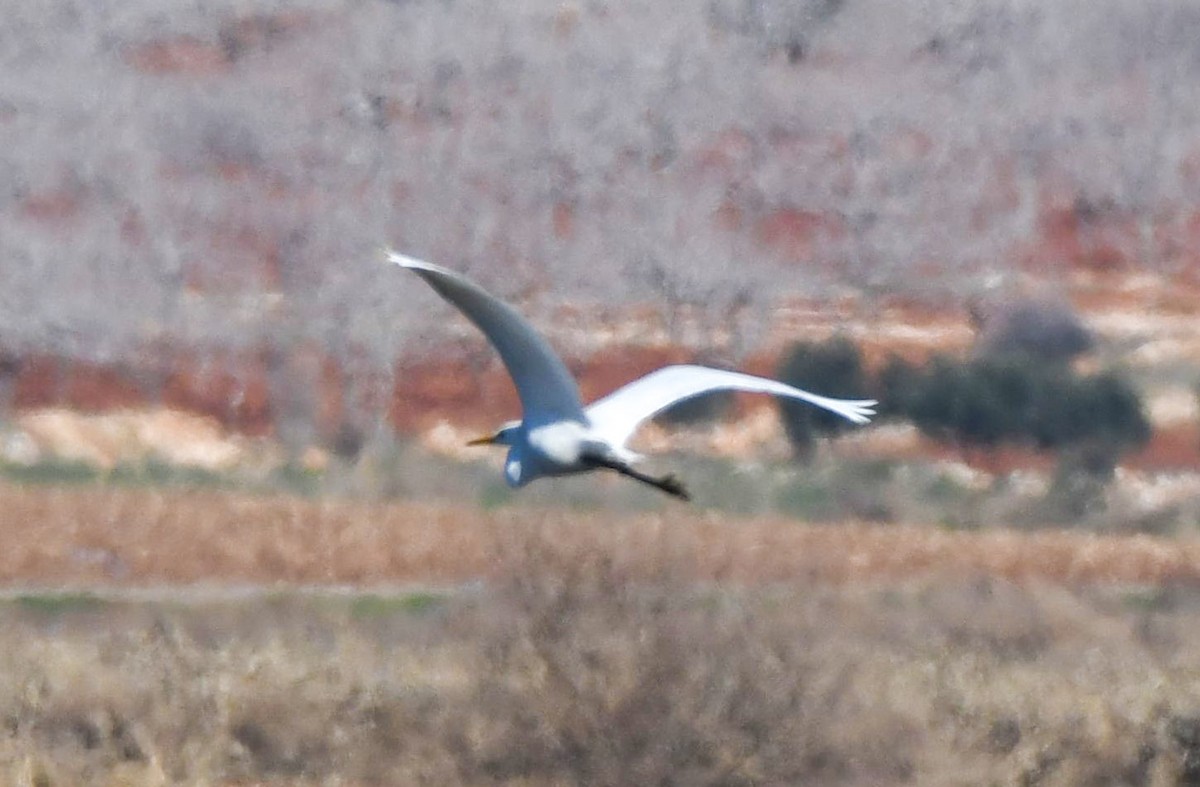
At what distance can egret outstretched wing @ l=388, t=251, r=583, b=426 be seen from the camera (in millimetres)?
9086

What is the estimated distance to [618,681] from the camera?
14234 millimetres

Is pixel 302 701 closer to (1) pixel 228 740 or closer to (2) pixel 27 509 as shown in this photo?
(1) pixel 228 740

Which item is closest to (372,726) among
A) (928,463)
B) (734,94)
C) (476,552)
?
(476,552)

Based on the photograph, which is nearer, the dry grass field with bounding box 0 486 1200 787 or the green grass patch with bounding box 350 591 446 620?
the dry grass field with bounding box 0 486 1200 787

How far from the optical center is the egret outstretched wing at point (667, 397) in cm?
1026

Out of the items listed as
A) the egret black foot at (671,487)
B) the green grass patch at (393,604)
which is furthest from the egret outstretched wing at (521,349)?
the green grass patch at (393,604)

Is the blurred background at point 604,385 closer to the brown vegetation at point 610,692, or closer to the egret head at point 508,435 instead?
the brown vegetation at point 610,692

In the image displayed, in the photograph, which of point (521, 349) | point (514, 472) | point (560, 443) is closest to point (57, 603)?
point (514, 472)

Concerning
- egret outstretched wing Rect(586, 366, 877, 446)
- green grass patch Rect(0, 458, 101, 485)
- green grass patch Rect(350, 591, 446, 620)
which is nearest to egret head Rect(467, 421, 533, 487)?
egret outstretched wing Rect(586, 366, 877, 446)

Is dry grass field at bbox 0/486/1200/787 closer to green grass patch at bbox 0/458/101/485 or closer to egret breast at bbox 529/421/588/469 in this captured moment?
egret breast at bbox 529/421/588/469

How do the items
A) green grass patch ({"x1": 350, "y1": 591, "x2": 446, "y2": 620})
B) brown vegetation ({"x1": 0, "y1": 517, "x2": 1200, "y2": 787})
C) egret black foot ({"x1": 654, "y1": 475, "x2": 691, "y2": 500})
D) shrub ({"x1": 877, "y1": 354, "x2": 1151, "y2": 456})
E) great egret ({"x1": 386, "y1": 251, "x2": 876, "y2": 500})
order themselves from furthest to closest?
shrub ({"x1": 877, "y1": 354, "x2": 1151, "y2": 456})
green grass patch ({"x1": 350, "y1": 591, "x2": 446, "y2": 620})
brown vegetation ({"x1": 0, "y1": 517, "x2": 1200, "y2": 787})
egret black foot ({"x1": 654, "y1": 475, "x2": 691, "y2": 500})
great egret ({"x1": 386, "y1": 251, "x2": 876, "y2": 500})

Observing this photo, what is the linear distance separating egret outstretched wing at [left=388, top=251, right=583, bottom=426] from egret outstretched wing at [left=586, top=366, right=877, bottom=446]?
0.20 m

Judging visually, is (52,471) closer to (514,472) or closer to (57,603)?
(57,603)

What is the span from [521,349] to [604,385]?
22.2 metres
